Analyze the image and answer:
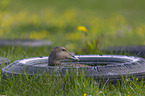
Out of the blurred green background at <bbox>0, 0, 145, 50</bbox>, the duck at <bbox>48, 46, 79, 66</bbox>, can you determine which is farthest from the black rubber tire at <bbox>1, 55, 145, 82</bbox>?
the blurred green background at <bbox>0, 0, 145, 50</bbox>

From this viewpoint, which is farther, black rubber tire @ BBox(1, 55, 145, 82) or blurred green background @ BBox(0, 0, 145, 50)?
blurred green background @ BBox(0, 0, 145, 50)

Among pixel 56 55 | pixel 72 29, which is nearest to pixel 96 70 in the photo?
pixel 56 55

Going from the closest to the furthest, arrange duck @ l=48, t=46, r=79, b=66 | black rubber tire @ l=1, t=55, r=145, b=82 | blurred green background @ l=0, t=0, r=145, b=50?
black rubber tire @ l=1, t=55, r=145, b=82 < duck @ l=48, t=46, r=79, b=66 < blurred green background @ l=0, t=0, r=145, b=50

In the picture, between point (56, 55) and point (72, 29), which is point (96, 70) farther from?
point (72, 29)

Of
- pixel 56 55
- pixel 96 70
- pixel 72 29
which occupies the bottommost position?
pixel 96 70

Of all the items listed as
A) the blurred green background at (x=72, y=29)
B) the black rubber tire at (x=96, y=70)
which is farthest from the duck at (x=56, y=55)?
the blurred green background at (x=72, y=29)

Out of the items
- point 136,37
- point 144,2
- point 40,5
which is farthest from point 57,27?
point 144,2

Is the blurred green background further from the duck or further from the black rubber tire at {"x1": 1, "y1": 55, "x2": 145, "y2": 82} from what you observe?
the black rubber tire at {"x1": 1, "y1": 55, "x2": 145, "y2": 82}

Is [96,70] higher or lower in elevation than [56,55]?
lower

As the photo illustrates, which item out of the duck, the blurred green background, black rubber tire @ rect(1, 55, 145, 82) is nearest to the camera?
black rubber tire @ rect(1, 55, 145, 82)

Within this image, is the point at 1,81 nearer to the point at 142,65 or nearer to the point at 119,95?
the point at 119,95

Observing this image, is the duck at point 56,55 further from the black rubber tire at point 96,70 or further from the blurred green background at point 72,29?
the blurred green background at point 72,29

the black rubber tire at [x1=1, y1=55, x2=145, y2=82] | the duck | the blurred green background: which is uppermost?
the blurred green background

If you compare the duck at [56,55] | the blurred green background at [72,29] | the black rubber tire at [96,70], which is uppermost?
the blurred green background at [72,29]
